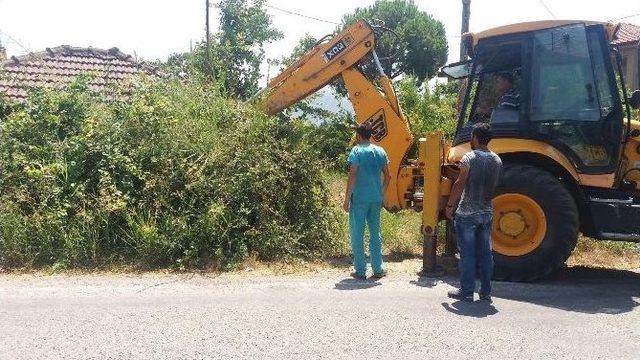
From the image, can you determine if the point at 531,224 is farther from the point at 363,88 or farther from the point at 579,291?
the point at 363,88

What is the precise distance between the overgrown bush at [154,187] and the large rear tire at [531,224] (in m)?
2.29

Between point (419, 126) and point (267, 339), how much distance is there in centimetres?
1003

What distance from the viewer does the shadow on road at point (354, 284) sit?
603 centimetres

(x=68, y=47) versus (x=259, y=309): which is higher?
(x=68, y=47)

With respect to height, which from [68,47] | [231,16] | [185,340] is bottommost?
[185,340]

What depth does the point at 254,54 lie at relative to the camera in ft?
53.1

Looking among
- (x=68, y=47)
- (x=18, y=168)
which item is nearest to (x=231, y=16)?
(x=68, y=47)

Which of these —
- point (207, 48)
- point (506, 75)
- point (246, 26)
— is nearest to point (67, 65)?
point (207, 48)

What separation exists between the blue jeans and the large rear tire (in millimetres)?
733

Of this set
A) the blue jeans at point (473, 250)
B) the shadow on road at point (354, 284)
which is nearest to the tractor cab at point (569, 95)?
the blue jeans at point (473, 250)

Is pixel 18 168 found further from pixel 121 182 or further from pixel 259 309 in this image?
pixel 259 309

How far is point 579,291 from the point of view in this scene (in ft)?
19.7

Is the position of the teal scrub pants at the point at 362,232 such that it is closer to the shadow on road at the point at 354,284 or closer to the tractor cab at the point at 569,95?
the shadow on road at the point at 354,284

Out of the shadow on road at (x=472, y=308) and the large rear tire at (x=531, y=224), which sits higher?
the large rear tire at (x=531, y=224)
